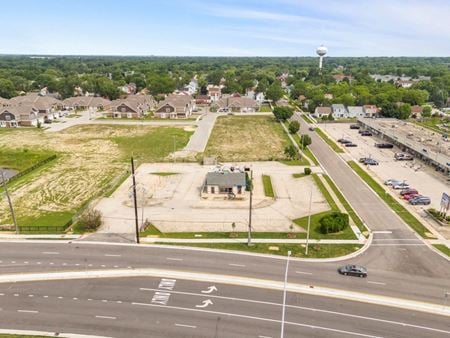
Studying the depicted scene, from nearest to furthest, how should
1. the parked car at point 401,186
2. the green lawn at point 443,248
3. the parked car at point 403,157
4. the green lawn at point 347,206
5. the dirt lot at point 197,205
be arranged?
the green lawn at point 443,248, the green lawn at point 347,206, the dirt lot at point 197,205, the parked car at point 401,186, the parked car at point 403,157

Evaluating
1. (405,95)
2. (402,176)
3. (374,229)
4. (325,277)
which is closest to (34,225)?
(325,277)

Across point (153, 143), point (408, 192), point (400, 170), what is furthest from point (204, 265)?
point (153, 143)

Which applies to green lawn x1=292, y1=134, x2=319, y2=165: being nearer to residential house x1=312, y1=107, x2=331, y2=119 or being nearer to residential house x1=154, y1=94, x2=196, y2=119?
residential house x1=312, y1=107, x2=331, y2=119

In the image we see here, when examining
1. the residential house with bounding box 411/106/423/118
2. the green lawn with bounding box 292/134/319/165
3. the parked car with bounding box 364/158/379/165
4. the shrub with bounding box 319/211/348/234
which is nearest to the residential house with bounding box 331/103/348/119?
the residential house with bounding box 411/106/423/118

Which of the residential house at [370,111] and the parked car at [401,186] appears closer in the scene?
the parked car at [401,186]

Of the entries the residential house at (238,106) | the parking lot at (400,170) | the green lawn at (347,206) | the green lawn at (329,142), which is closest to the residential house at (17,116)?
the residential house at (238,106)

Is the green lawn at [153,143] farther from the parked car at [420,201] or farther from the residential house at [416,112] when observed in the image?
the residential house at [416,112]

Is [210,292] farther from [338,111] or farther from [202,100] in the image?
[202,100]
